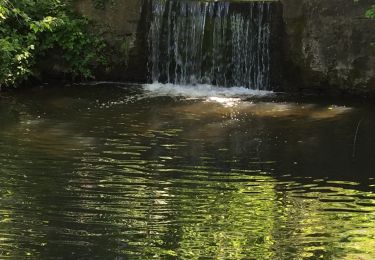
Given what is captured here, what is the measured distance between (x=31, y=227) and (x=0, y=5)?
2.23 m

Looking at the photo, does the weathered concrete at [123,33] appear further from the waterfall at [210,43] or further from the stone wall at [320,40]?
the waterfall at [210,43]

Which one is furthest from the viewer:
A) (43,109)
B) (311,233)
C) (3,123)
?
(43,109)

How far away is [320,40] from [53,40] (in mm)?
6116

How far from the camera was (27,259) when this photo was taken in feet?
17.2

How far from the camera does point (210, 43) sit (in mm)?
14578

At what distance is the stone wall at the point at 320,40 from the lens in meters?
13.4

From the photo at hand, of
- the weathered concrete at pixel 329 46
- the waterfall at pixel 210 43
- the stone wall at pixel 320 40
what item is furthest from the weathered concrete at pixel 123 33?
the weathered concrete at pixel 329 46

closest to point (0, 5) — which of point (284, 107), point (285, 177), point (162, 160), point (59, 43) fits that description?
point (162, 160)

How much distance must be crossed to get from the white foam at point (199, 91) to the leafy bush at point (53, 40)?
158 cm

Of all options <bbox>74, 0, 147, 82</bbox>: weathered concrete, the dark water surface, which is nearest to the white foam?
the dark water surface

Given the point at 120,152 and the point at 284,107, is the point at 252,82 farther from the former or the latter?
the point at 120,152

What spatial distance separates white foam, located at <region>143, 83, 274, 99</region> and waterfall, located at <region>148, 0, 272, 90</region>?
28 centimetres

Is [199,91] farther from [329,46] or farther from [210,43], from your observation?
[329,46]

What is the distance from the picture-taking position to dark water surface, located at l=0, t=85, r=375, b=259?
5.76 metres
